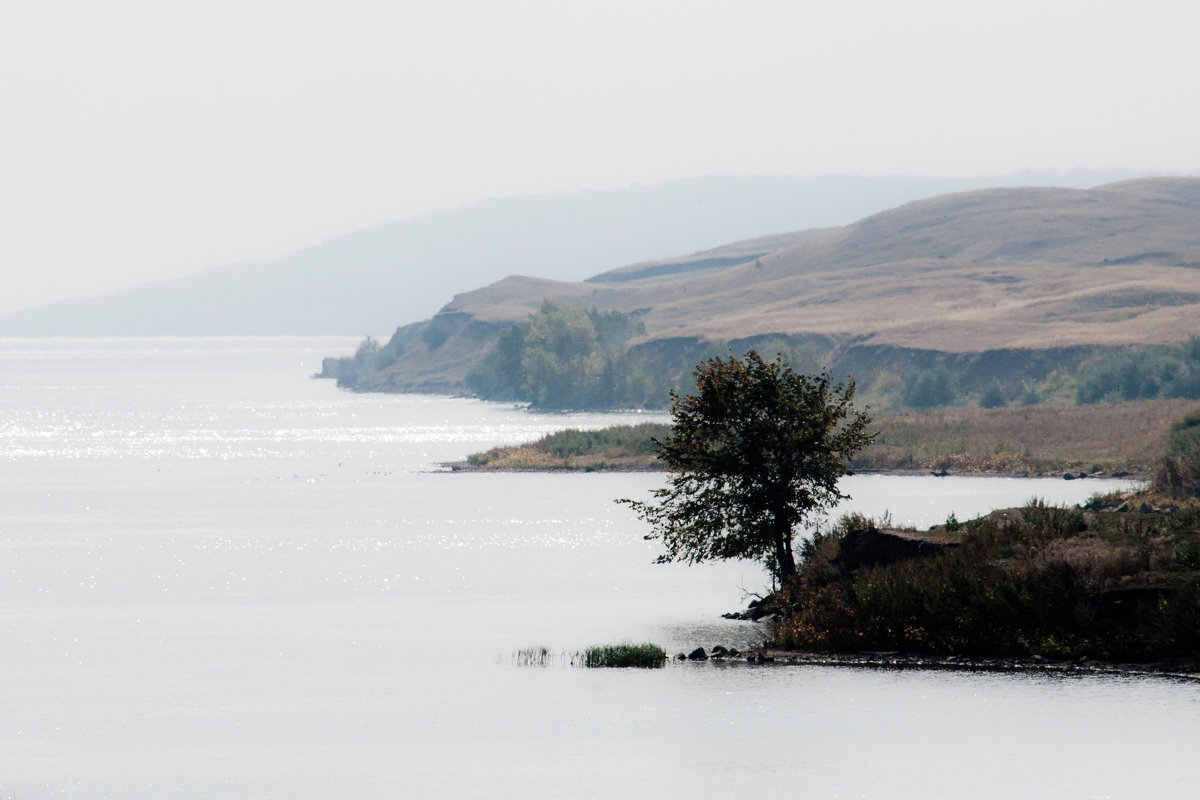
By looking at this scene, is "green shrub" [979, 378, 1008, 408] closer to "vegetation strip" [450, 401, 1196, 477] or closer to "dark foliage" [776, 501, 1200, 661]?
"vegetation strip" [450, 401, 1196, 477]

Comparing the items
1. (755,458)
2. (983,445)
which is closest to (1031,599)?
(755,458)

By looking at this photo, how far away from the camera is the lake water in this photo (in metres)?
23.6

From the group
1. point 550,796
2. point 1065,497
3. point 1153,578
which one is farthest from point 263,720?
point 1065,497

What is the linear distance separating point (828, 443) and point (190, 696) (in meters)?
18.9

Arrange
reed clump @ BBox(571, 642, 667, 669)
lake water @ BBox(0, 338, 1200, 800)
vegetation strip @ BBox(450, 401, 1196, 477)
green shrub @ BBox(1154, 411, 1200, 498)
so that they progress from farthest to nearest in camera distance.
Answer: vegetation strip @ BBox(450, 401, 1196, 477)
green shrub @ BBox(1154, 411, 1200, 498)
reed clump @ BBox(571, 642, 667, 669)
lake water @ BBox(0, 338, 1200, 800)

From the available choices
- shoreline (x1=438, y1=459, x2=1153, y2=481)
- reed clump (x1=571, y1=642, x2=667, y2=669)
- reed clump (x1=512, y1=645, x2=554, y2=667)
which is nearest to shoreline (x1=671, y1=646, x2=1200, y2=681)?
reed clump (x1=571, y1=642, x2=667, y2=669)

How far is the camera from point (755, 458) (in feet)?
144

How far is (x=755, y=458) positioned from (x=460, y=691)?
45.7ft

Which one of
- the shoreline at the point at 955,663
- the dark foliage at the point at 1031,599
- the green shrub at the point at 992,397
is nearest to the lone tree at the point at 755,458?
the dark foliage at the point at 1031,599

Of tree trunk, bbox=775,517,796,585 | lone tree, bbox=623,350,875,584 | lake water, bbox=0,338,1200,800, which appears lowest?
lake water, bbox=0,338,1200,800

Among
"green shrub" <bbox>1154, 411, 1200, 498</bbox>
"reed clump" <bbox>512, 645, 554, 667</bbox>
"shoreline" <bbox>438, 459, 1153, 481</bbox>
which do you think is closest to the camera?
"reed clump" <bbox>512, 645, 554, 667</bbox>

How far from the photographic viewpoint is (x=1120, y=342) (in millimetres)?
190000

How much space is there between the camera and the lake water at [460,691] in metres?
23.6

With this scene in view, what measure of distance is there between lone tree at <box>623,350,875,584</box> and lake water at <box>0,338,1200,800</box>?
2.65m
